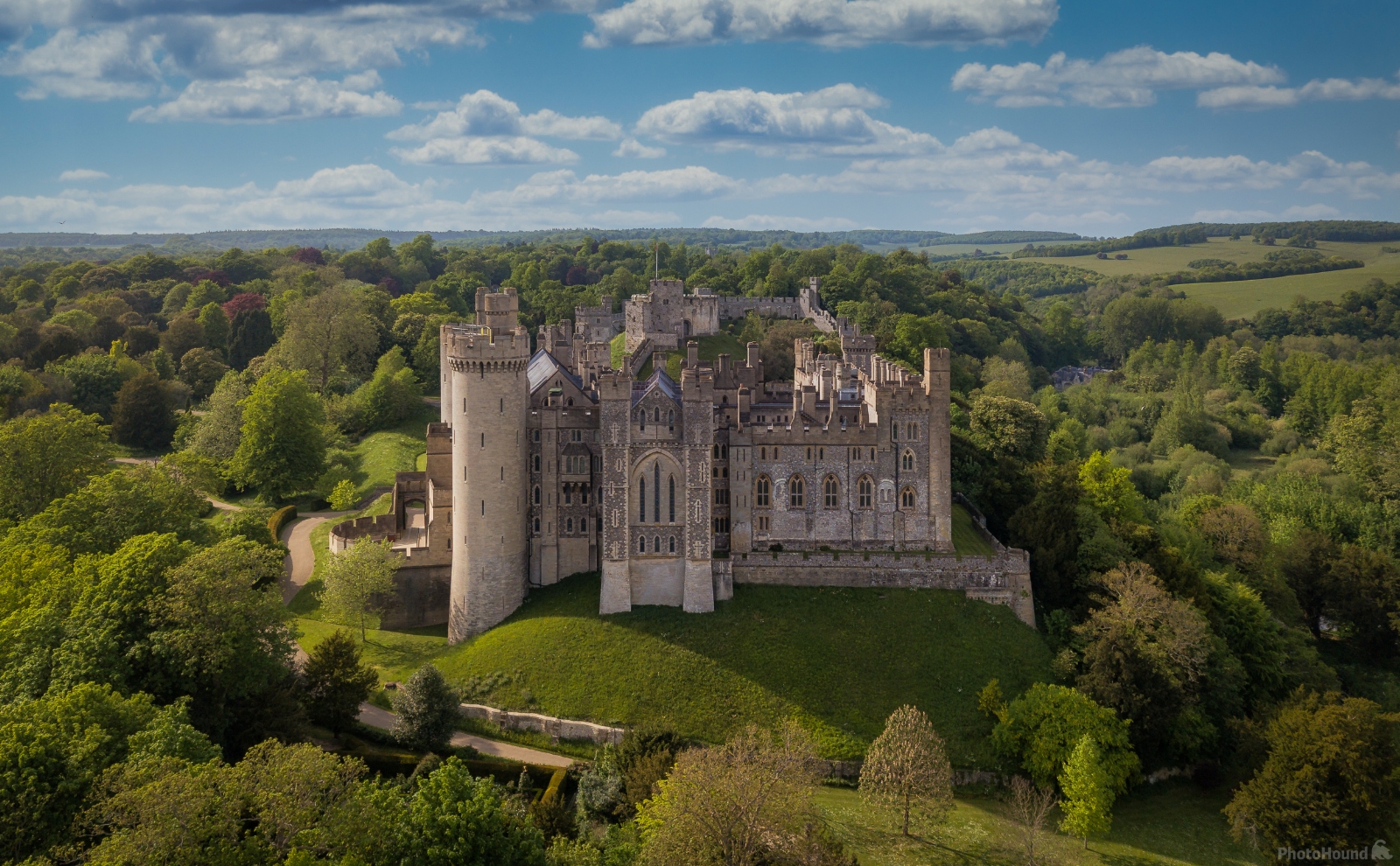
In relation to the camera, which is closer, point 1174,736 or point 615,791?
point 615,791

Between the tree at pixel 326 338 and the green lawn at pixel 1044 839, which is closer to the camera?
the green lawn at pixel 1044 839

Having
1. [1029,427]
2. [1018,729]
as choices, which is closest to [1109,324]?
[1029,427]

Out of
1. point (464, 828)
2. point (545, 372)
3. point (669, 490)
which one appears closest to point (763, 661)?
point (669, 490)

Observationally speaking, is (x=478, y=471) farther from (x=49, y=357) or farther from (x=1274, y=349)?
(x=1274, y=349)

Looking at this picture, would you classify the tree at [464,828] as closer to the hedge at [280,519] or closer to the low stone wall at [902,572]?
the low stone wall at [902,572]

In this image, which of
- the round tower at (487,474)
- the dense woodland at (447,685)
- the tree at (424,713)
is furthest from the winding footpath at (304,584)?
the round tower at (487,474)

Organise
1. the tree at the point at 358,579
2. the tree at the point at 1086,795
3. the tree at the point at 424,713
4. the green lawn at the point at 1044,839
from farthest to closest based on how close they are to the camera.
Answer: the tree at the point at 358,579, the tree at the point at 424,713, the tree at the point at 1086,795, the green lawn at the point at 1044,839

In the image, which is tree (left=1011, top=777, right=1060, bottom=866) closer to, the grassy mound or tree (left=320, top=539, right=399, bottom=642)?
the grassy mound

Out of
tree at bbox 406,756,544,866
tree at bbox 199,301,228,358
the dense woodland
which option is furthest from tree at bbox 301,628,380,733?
tree at bbox 199,301,228,358
